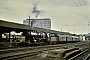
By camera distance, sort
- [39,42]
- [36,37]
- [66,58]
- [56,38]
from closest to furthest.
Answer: [66,58] < [39,42] < [36,37] < [56,38]

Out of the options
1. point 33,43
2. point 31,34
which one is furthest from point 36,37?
point 33,43

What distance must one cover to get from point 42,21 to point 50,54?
5060cm

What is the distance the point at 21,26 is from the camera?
36281mm

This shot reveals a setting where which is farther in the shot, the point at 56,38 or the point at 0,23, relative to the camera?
the point at 56,38

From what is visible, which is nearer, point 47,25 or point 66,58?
point 66,58

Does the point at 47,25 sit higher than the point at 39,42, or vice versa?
the point at 47,25

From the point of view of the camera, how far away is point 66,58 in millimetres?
14297

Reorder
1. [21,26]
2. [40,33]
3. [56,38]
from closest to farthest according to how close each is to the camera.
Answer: [21,26] → [40,33] → [56,38]

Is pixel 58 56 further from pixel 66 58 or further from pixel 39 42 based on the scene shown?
pixel 39 42

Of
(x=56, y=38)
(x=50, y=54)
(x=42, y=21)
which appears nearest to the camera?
(x=50, y=54)

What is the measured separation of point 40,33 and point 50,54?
31.0m

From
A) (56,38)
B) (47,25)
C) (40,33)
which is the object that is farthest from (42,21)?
(40,33)

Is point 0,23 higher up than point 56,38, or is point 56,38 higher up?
point 0,23

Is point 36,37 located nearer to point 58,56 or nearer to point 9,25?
point 9,25
